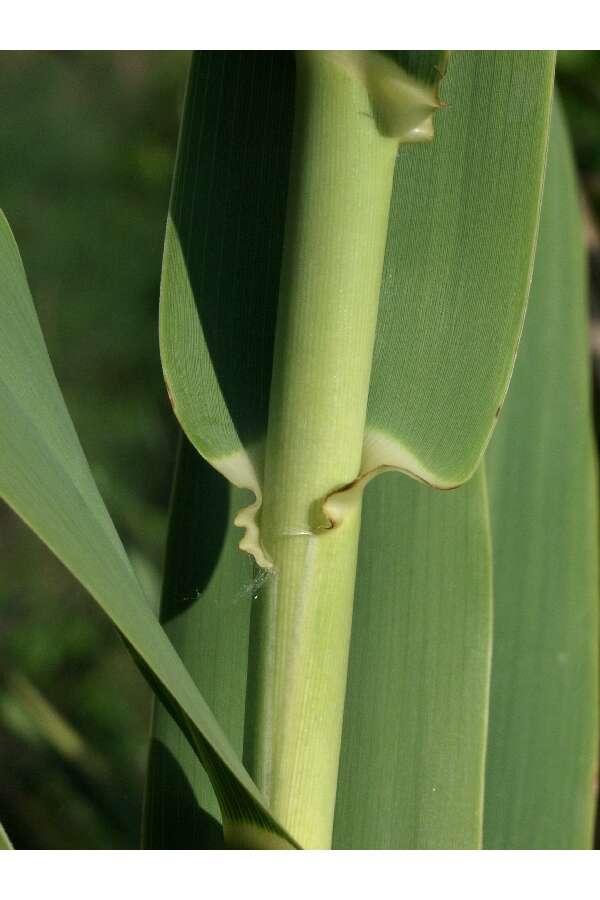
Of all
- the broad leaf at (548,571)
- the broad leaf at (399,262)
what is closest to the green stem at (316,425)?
the broad leaf at (399,262)

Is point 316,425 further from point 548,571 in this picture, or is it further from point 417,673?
Result: point 548,571

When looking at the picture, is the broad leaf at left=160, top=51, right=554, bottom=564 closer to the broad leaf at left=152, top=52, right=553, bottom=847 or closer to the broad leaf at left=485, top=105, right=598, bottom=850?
the broad leaf at left=152, top=52, right=553, bottom=847

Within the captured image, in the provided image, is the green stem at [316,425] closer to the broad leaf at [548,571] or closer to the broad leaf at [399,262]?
the broad leaf at [399,262]

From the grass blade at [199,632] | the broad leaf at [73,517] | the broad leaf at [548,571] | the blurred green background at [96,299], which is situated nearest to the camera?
the broad leaf at [73,517]

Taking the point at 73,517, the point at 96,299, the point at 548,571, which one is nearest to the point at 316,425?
the point at 73,517

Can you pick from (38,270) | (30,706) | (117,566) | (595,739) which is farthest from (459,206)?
(38,270)
